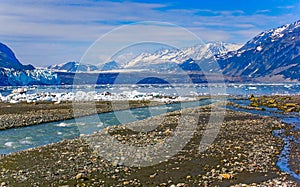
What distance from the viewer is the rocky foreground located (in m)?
15.1

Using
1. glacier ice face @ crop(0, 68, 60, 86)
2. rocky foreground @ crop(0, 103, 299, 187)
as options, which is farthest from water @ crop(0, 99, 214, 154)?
glacier ice face @ crop(0, 68, 60, 86)

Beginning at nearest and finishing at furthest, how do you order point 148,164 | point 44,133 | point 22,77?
point 148,164
point 44,133
point 22,77

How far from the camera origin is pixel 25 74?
596 feet

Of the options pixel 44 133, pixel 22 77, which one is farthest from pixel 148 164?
pixel 22 77

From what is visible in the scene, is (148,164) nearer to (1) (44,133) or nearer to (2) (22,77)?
(1) (44,133)

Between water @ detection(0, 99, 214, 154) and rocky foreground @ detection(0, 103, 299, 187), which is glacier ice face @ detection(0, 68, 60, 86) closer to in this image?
water @ detection(0, 99, 214, 154)

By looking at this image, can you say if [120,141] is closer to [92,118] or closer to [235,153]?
[235,153]

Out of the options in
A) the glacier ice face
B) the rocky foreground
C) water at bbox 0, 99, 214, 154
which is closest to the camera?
the rocky foreground

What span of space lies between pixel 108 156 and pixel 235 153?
7.12 m

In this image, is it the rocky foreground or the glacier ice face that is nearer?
the rocky foreground

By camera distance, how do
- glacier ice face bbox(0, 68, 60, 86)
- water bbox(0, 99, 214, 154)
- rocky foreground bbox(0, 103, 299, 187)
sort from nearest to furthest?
rocky foreground bbox(0, 103, 299, 187) → water bbox(0, 99, 214, 154) → glacier ice face bbox(0, 68, 60, 86)

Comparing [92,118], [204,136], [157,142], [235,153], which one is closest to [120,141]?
[157,142]

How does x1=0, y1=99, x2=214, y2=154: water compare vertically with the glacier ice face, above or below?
above

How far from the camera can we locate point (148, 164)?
17.8 meters
